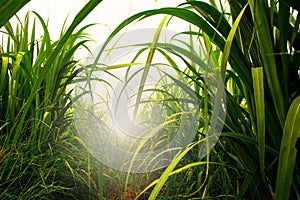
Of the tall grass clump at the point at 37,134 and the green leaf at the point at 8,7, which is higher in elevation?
the green leaf at the point at 8,7

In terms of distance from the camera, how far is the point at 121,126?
111cm

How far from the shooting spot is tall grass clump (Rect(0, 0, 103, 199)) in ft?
2.87

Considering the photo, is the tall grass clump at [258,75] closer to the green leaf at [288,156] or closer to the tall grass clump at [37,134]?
the green leaf at [288,156]

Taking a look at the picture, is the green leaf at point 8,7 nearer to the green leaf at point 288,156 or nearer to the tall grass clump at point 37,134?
the green leaf at point 288,156

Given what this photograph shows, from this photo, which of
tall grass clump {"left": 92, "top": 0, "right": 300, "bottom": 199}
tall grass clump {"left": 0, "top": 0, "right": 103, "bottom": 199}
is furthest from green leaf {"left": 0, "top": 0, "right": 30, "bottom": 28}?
tall grass clump {"left": 0, "top": 0, "right": 103, "bottom": 199}

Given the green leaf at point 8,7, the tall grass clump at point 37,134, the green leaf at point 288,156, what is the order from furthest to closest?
1. the tall grass clump at point 37,134
2. the green leaf at point 288,156
3. the green leaf at point 8,7

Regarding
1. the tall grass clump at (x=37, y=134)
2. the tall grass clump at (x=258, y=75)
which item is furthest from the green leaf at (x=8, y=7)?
the tall grass clump at (x=37, y=134)

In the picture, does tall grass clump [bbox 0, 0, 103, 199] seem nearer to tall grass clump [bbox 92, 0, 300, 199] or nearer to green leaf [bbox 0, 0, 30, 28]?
tall grass clump [bbox 92, 0, 300, 199]

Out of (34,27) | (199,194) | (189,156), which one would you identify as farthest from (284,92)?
(34,27)

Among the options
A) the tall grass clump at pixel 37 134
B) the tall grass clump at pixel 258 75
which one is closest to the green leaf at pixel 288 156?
the tall grass clump at pixel 258 75

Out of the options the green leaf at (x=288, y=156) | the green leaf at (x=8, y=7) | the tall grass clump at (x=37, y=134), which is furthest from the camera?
the tall grass clump at (x=37, y=134)

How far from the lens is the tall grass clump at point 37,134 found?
875mm

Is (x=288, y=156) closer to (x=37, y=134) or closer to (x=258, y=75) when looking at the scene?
(x=258, y=75)

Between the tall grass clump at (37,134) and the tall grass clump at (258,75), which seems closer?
the tall grass clump at (258,75)
